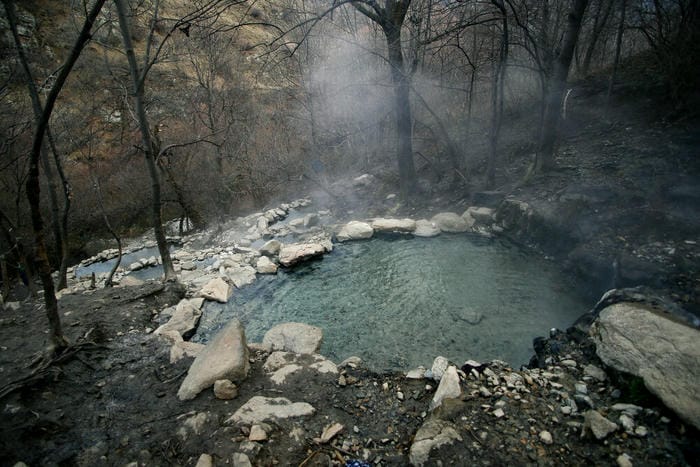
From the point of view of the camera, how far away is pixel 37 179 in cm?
247

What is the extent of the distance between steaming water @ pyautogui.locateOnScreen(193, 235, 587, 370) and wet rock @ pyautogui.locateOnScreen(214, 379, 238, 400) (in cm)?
141

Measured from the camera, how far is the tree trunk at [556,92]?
5.98 metres

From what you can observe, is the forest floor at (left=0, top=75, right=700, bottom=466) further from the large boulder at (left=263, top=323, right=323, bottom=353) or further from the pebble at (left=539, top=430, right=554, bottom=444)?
the large boulder at (left=263, top=323, right=323, bottom=353)

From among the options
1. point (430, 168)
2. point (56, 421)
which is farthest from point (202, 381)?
point (430, 168)

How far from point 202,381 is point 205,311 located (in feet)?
7.85

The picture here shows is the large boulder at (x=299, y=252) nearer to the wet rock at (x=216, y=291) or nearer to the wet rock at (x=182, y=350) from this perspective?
the wet rock at (x=216, y=291)

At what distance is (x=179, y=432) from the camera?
2346mm

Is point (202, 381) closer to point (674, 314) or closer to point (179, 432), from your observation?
point (179, 432)

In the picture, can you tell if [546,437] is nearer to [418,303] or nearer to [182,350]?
[418,303]

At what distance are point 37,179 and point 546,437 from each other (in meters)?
4.44

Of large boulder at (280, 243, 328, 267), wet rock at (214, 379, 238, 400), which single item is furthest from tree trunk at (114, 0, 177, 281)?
wet rock at (214, 379, 238, 400)

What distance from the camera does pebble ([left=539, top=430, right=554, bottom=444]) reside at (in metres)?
2.13

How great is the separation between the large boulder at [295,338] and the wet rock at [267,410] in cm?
105

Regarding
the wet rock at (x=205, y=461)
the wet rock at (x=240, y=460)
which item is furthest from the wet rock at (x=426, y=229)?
the wet rock at (x=205, y=461)
